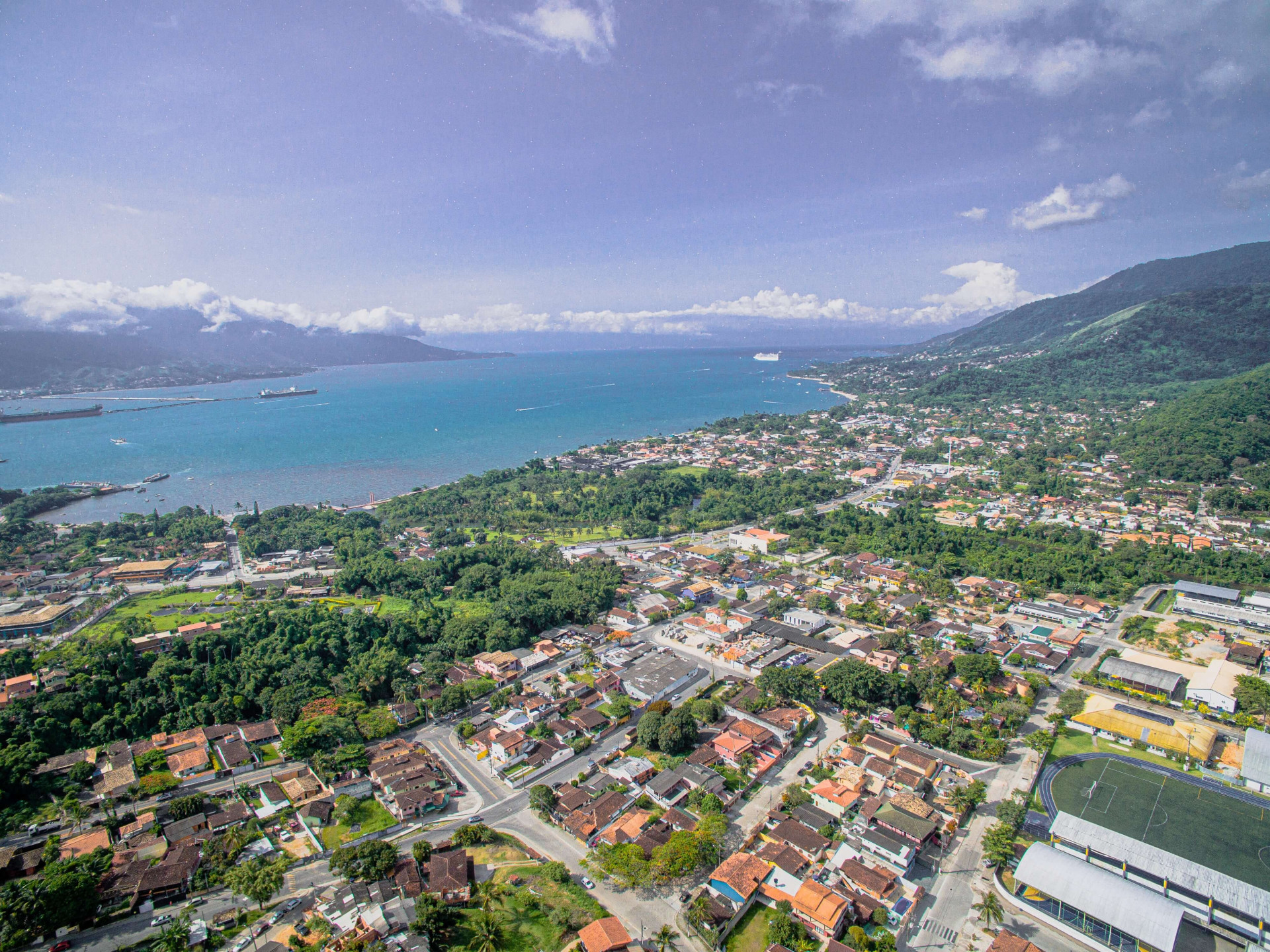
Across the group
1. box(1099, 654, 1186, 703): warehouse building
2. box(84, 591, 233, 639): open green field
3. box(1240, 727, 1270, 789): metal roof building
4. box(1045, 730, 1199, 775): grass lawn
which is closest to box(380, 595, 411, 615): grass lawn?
box(84, 591, 233, 639): open green field

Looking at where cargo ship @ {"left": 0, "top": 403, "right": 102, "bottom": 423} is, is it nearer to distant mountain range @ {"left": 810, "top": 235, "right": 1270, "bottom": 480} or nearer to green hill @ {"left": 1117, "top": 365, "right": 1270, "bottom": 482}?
distant mountain range @ {"left": 810, "top": 235, "right": 1270, "bottom": 480}

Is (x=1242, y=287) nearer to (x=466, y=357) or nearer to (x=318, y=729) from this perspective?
(x=318, y=729)

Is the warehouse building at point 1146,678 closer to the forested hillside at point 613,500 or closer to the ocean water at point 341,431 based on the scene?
the forested hillside at point 613,500

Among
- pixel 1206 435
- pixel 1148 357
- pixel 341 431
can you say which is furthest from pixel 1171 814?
pixel 1148 357

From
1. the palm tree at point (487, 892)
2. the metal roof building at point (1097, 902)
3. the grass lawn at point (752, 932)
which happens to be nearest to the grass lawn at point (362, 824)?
the palm tree at point (487, 892)

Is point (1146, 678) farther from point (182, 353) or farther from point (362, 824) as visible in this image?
point (182, 353)

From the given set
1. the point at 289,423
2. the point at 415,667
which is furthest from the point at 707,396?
the point at 415,667
